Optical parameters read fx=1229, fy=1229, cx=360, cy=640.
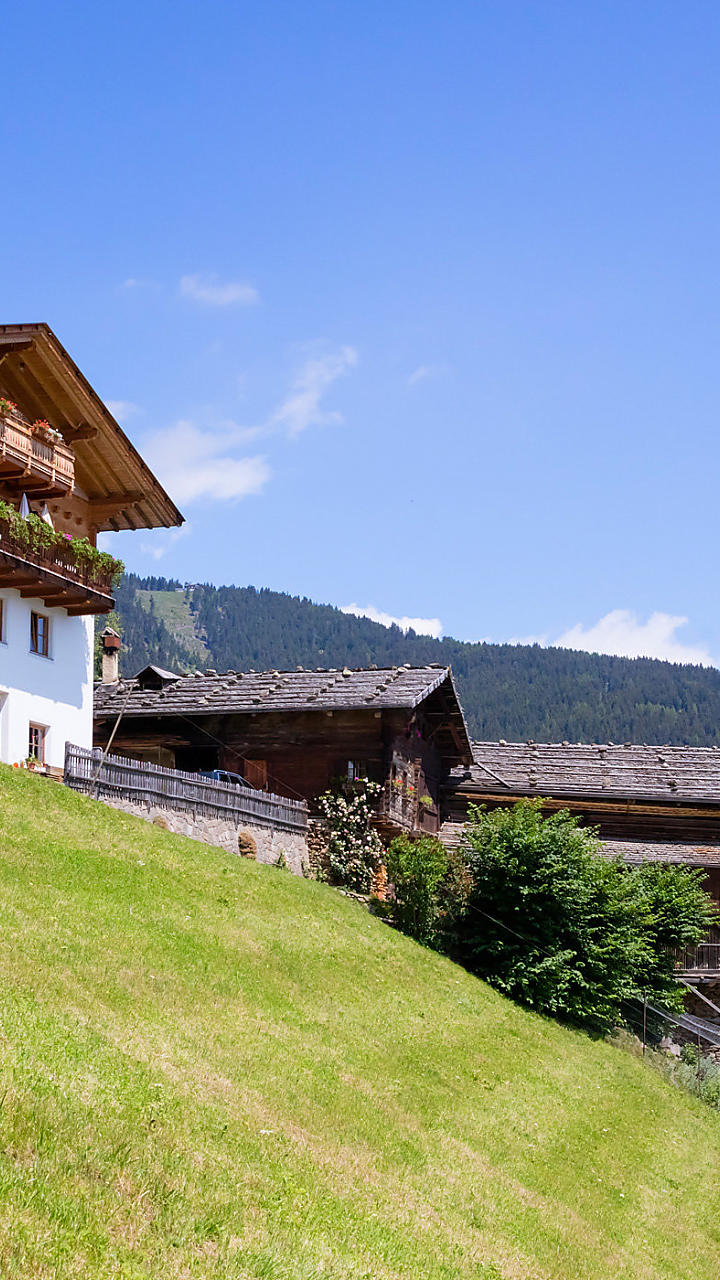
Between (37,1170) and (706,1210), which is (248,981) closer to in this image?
(706,1210)

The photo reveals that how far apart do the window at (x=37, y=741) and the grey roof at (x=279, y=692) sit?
23.4ft

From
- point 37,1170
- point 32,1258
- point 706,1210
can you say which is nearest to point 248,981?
point 706,1210

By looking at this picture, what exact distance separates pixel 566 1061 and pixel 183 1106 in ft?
48.8

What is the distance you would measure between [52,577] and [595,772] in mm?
25464

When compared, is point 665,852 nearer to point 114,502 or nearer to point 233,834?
point 233,834

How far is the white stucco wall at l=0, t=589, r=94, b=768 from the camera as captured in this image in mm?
31719

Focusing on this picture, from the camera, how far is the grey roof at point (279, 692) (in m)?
38.8

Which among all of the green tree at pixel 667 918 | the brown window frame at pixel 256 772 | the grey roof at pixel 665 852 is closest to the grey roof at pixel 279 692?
the brown window frame at pixel 256 772

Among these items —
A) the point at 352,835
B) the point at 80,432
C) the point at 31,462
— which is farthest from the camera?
the point at 352,835

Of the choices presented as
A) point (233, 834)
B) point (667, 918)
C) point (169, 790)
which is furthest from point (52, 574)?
point (667, 918)

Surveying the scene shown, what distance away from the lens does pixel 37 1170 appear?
1034cm

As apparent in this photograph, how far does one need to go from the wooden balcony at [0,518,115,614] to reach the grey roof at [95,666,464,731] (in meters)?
6.84

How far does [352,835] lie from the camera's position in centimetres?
3675

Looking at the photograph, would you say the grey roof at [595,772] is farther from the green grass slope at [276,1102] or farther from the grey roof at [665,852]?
the green grass slope at [276,1102]
